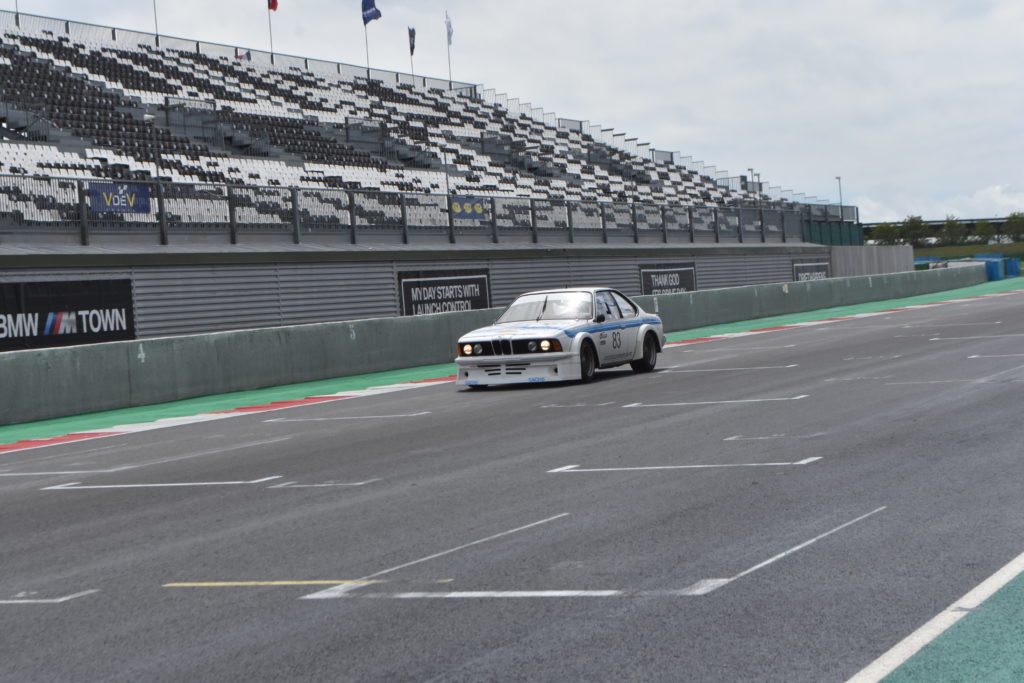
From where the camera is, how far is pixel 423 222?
96.9ft

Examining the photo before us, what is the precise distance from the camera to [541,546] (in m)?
6.64

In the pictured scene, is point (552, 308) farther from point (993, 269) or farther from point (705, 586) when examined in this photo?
point (993, 269)

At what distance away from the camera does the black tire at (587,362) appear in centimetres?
1756

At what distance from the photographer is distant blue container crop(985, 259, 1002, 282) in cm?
5997

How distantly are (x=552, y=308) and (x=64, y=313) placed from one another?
28.2ft

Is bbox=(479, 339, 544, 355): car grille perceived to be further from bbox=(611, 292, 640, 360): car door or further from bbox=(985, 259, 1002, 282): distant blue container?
bbox=(985, 259, 1002, 282): distant blue container

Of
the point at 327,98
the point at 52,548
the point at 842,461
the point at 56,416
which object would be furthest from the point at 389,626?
the point at 327,98

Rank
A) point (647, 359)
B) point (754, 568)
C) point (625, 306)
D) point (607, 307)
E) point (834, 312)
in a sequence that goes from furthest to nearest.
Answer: point (834, 312), point (625, 306), point (647, 359), point (607, 307), point (754, 568)

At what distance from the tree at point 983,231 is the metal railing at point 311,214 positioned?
10430cm

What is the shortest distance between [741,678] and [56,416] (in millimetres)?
15020

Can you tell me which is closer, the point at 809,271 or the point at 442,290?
the point at 442,290

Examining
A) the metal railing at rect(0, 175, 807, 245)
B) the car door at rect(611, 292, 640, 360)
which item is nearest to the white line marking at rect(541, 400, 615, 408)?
the car door at rect(611, 292, 640, 360)

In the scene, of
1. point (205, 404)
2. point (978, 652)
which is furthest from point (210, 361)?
point (978, 652)

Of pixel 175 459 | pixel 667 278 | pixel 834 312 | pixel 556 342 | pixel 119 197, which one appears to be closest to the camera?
pixel 175 459
